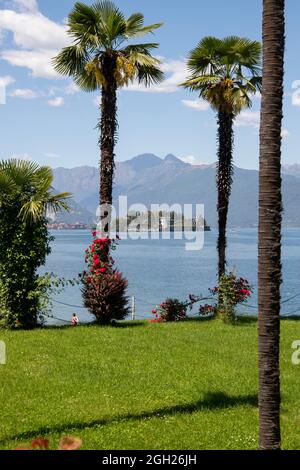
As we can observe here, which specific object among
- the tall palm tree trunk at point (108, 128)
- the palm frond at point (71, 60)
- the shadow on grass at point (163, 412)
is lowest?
the shadow on grass at point (163, 412)

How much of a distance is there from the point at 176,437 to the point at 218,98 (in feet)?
53.0

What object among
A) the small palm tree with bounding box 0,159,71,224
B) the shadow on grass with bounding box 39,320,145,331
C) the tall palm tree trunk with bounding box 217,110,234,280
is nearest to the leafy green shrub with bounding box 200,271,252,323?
the tall palm tree trunk with bounding box 217,110,234,280

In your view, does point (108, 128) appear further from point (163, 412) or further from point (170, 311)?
point (163, 412)

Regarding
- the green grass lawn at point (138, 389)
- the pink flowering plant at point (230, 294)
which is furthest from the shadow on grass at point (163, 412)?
the pink flowering plant at point (230, 294)

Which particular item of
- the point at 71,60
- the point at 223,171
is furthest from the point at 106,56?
the point at 223,171

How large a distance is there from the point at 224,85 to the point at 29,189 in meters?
8.93

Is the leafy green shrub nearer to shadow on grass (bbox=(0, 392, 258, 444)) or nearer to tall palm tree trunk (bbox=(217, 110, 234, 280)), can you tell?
tall palm tree trunk (bbox=(217, 110, 234, 280))

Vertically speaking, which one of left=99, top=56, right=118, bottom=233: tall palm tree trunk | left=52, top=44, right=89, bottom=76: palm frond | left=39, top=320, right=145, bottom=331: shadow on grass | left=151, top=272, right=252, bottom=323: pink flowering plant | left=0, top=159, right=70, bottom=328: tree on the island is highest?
left=52, top=44, right=89, bottom=76: palm frond

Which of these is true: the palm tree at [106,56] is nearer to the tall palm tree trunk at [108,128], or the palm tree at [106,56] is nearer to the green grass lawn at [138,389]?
the tall palm tree trunk at [108,128]

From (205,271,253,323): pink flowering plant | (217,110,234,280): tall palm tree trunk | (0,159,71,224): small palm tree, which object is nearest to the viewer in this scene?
(0,159,71,224): small palm tree

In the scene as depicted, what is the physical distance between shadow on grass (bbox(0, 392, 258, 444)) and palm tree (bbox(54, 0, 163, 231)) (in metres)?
10.2

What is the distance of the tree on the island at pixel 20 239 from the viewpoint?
1836 cm

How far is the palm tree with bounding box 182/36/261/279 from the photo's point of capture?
22.0 m

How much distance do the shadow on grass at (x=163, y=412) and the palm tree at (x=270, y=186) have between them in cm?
360
